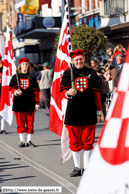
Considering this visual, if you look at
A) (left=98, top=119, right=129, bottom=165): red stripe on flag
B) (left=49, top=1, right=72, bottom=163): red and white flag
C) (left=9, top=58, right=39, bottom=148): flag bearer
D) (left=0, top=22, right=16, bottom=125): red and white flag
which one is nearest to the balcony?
(left=0, top=22, right=16, bottom=125): red and white flag

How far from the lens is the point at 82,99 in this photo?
5824 mm

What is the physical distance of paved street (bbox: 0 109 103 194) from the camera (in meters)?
5.54

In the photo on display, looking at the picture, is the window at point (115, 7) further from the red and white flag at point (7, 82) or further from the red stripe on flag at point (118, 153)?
the red stripe on flag at point (118, 153)

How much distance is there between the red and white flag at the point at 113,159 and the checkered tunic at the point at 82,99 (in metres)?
3.49

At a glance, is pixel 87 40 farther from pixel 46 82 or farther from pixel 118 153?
pixel 118 153

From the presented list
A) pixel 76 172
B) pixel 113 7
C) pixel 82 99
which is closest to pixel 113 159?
pixel 82 99

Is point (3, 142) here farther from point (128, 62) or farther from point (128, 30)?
point (128, 30)

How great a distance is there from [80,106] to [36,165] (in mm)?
1532

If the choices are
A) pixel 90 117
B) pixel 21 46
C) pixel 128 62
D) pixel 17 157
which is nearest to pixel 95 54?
pixel 17 157

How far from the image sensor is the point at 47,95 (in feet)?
56.0

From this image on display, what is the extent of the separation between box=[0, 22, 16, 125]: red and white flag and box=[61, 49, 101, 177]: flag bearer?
4614 millimetres

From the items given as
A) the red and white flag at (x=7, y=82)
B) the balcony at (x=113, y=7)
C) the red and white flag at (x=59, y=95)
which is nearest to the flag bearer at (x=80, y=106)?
the red and white flag at (x=59, y=95)

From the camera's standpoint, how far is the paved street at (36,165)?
5543mm

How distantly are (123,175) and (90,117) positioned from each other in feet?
11.9
